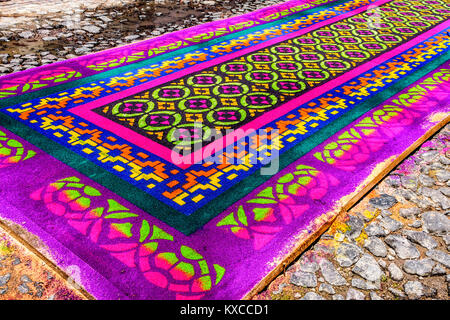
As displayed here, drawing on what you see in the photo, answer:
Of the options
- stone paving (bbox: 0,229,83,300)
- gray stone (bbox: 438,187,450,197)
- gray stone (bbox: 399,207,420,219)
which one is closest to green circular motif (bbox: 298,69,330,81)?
gray stone (bbox: 438,187,450,197)

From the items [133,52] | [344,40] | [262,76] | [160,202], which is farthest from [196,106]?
[344,40]

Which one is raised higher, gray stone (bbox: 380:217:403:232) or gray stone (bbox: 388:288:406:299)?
gray stone (bbox: 388:288:406:299)

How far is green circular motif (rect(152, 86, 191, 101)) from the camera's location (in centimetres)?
298

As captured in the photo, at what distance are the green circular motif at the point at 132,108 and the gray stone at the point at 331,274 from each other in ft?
5.35

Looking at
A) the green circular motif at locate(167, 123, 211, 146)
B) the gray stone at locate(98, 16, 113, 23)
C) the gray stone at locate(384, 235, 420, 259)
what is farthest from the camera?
the gray stone at locate(98, 16, 113, 23)

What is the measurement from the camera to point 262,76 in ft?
11.0

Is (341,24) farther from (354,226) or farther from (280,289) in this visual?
(280,289)

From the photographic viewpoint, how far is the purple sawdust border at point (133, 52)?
3211 millimetres

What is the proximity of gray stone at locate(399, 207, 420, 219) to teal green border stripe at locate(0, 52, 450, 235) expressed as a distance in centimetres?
64

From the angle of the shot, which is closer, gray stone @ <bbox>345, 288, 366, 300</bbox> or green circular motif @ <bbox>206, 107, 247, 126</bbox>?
gray stone @ <bbox>345, 288, 366, 300</bbox>

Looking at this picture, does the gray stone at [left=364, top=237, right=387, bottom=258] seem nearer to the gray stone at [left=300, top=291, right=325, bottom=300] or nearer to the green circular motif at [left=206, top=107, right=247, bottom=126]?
the gray stone at [left=300, top=291, right=325, bottom=300]

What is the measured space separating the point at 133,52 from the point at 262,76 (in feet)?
4.16

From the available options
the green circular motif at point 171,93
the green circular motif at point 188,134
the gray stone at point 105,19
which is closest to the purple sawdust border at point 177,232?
the green circular motif at point 188,134
